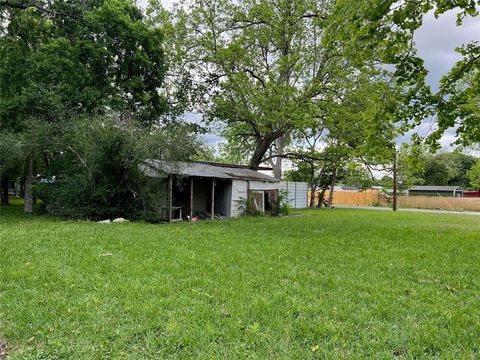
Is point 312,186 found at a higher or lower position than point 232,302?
higher

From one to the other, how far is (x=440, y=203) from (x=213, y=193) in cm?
2660

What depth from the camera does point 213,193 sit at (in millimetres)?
15406

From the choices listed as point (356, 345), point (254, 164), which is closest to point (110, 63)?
point (254, 164)

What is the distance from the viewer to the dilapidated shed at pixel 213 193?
14.6 meters

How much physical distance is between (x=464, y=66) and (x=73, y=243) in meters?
9.70

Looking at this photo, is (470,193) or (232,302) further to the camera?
(470,193)

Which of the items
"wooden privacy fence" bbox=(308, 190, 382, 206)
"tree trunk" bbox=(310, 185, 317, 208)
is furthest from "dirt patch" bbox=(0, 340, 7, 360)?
"wooden privacy fence" bbox=(308, 190, 382, 206)

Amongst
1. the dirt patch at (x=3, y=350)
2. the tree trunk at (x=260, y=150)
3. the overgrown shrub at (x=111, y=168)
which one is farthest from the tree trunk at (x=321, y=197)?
the dirt patch at (x=3, y=350)

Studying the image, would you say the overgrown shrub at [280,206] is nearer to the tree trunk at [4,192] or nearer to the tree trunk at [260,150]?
the tree trunk at [260,150]

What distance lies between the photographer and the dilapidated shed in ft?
48.0

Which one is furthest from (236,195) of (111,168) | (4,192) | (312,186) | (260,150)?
(4,192)

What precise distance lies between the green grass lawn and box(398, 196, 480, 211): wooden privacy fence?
96.3ft

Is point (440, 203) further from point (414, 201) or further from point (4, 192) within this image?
point (4, 192)

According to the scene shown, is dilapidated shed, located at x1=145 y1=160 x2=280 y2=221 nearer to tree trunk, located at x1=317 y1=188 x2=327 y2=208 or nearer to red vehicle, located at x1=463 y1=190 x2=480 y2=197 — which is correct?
tree trunk, located at x1=317 y1=188 x2=327 y2=208
